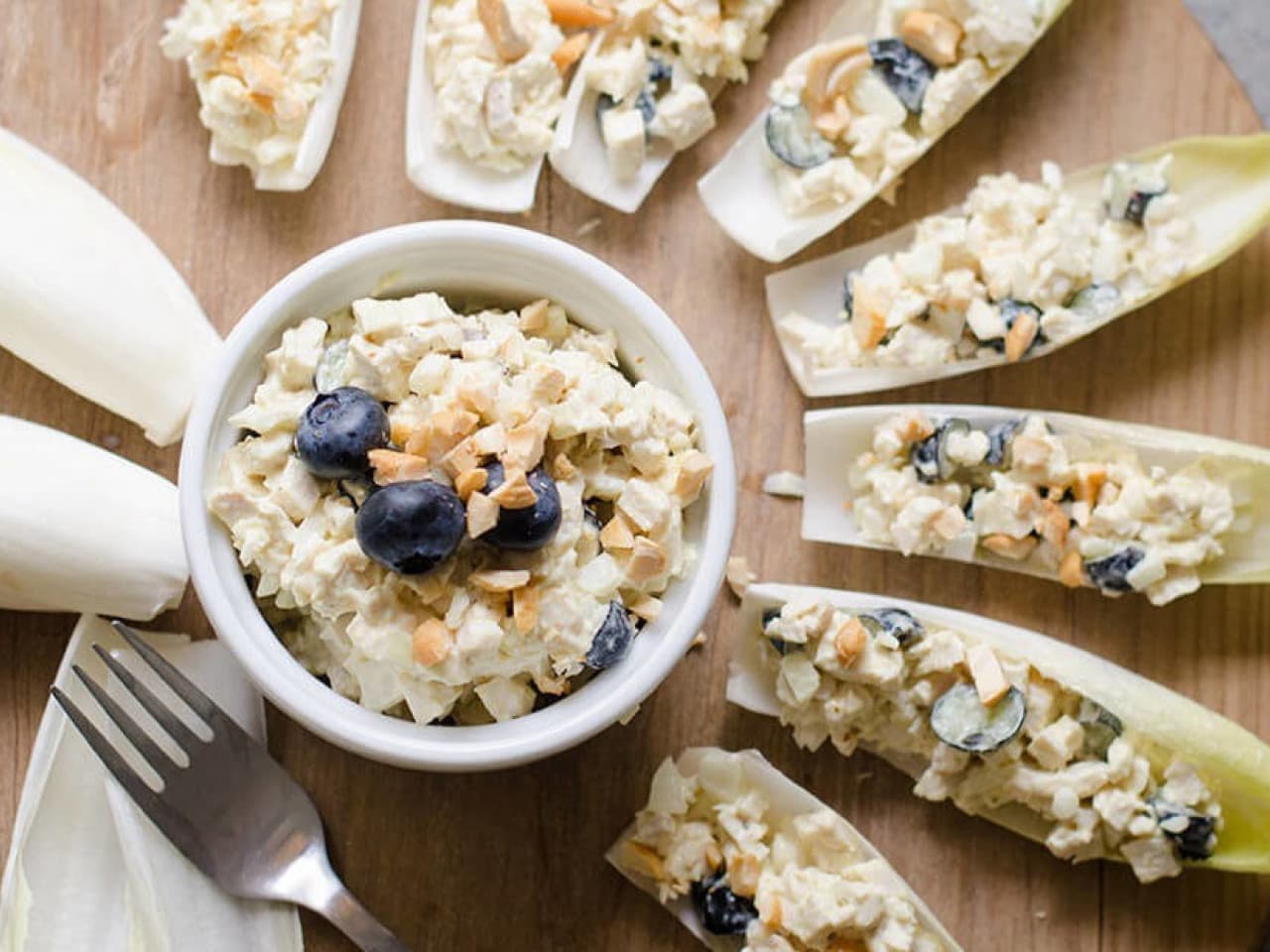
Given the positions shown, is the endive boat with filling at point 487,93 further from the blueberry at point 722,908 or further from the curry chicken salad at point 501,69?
the blueberry at point 722,908

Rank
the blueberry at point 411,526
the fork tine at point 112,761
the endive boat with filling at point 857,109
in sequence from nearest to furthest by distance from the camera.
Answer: the blueberry at point 411,526
the fork tine at point 112,761
the endive boat with filling at point 857,109

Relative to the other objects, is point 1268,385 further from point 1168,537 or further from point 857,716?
point 857,716

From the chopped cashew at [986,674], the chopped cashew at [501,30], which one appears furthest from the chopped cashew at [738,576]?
the chopped cashew at [501,30]

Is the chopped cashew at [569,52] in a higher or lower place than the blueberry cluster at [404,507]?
higher

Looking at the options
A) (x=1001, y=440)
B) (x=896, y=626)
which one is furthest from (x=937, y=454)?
(x=896, y=626)

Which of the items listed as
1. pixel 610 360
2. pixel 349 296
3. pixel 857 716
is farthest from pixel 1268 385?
pixel 349 296

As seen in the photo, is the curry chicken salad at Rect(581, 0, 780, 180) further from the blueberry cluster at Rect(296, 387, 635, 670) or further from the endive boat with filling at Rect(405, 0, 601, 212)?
the blueberry cluster at Rect(296, 387, 635, 670)

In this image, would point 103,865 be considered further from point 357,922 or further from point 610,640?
point 610,640
